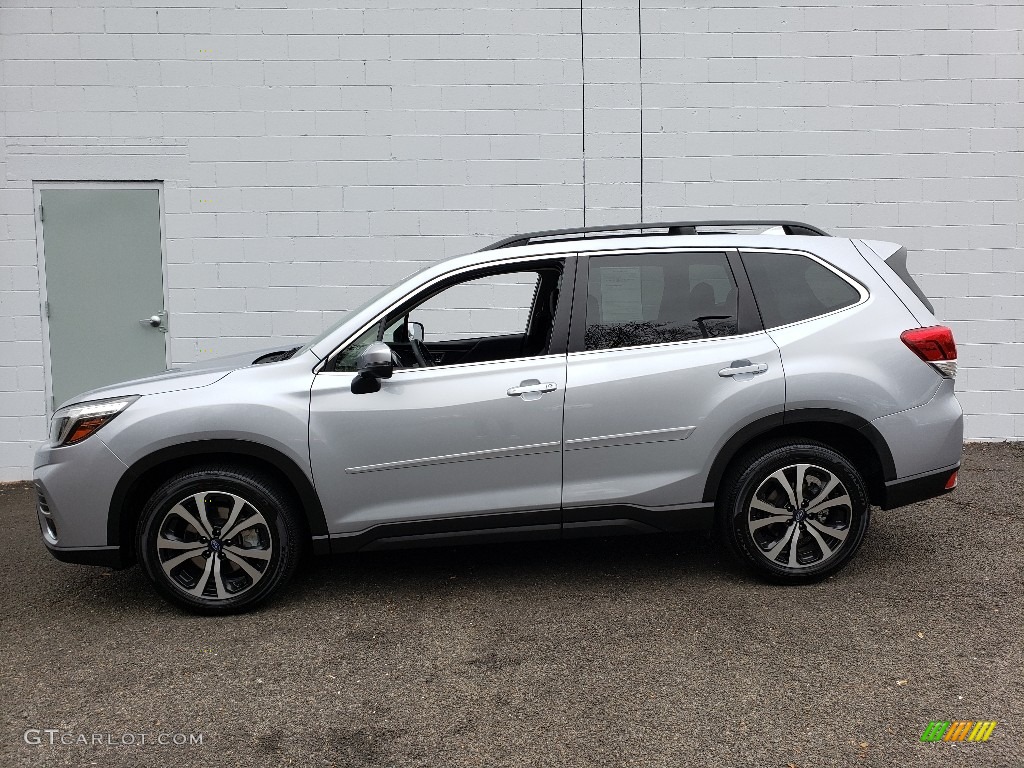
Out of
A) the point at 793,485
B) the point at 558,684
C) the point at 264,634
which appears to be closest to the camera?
the point at 558,684

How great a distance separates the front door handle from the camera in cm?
441

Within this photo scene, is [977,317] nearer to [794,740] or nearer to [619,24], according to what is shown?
[619,24]

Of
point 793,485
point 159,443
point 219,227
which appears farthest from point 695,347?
point 219,227

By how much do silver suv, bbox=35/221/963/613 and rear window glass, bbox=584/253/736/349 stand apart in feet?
0.04

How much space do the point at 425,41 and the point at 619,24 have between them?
5.65 ft

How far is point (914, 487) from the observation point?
466 cm

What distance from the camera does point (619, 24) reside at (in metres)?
7.95

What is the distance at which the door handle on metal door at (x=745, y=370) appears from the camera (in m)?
4.52

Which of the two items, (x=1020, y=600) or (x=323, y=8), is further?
(x=323, y=8)

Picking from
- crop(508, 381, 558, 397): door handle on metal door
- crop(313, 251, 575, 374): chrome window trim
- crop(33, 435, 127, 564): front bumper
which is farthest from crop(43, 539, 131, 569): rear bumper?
crop(508, 381, 558, 397): door handle on metal door

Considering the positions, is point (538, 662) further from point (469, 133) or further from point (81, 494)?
point (469, 133)

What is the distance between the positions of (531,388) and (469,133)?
4.23 metres

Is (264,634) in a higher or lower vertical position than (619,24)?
lower

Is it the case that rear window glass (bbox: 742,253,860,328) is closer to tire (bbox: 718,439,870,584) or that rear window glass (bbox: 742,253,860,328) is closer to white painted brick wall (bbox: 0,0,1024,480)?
tire (bbox: 718,439,870,584)
